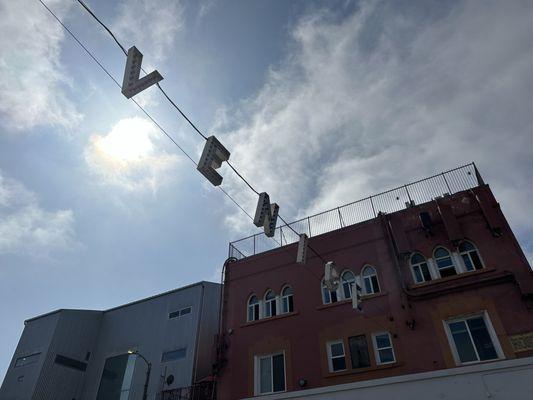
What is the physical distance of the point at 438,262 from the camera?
56.0 feet

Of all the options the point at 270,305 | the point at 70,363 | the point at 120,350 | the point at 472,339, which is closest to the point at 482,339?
the point at 472,339

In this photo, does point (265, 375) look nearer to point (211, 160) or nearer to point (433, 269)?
point (433, 269)

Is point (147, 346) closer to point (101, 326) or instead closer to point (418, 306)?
point (101, 326)

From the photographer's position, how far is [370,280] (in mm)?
18281

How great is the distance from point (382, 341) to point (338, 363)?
7.40 feet

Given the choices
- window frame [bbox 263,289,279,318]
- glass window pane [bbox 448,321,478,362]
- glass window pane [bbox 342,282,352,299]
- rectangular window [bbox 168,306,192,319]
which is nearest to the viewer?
glass window pane [bbox 448,321,478,362]

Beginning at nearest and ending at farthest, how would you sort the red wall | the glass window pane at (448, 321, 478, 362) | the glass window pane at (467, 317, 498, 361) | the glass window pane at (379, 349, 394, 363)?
the glass window pane at (467, 317, 498, 361)
the glass window pane at (448, 321, 478, 362)
the red wall
the glass window pane at (379, 349, 394, 363)

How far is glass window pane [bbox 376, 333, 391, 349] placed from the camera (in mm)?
16438

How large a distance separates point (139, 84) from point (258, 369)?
50.7ft

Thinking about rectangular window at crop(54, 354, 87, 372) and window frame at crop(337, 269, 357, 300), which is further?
rectangular window at crop(54, 354, 87, 372)

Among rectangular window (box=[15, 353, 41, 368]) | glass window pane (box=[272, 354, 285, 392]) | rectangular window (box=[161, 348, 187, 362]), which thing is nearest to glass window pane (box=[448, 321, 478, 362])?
glass window pane (box=[272, 354, 285, 392])

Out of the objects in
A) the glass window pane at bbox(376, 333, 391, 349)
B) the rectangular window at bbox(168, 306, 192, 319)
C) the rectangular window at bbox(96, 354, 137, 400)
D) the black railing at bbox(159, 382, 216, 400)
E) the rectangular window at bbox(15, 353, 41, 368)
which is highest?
the rectangular window at bbox(168, 306, 192, 319)

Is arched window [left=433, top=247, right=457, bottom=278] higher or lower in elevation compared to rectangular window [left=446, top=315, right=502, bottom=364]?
higher

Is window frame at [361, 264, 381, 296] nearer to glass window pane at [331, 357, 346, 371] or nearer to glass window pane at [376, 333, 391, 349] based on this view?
glass window pane at [376, 333, 391, 349]
